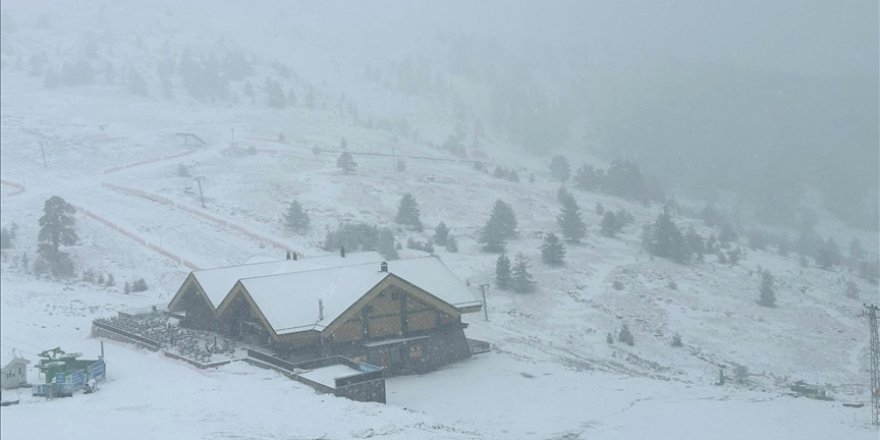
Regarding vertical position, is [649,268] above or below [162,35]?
below

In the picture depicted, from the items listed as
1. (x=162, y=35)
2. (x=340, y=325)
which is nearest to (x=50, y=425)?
(x=340, y=325)

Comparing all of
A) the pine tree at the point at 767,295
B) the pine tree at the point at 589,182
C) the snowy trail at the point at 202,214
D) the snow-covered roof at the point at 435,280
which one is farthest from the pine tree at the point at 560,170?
the snow-covered roof at the point at 435,280

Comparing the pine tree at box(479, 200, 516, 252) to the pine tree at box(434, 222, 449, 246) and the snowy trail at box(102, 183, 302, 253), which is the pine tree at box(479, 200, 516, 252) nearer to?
the pine tree at box(434, 222, 449, 246)

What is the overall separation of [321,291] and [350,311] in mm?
1450

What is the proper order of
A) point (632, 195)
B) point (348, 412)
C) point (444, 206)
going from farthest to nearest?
point (632, 195), point (444, 206), point (348, 412)

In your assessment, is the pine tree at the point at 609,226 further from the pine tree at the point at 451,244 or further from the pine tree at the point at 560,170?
the pine tree at the point at 560,170

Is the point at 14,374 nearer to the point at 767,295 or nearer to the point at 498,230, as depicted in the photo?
the point at 498,230

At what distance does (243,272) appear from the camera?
27.6 metres

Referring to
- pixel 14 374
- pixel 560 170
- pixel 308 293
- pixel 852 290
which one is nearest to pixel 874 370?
pixel 308 293

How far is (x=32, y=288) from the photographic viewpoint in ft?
116

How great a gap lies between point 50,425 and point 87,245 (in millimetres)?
33003

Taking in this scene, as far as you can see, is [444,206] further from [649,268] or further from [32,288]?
[32,288]

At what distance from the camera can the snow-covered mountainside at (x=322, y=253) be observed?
56.9ft

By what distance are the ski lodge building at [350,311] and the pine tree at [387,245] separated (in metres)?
17.4
